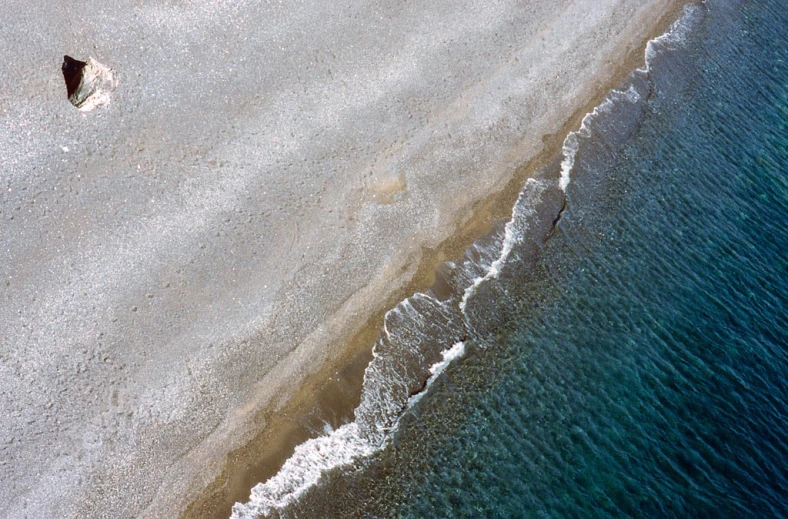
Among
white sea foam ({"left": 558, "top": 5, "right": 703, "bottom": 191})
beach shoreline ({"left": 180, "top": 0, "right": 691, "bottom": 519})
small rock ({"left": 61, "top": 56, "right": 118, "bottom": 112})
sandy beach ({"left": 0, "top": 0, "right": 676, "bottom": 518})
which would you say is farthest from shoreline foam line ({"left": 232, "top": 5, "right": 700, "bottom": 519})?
small rock ({"left": 61, "top": 56, "right": 118, "bottom": 112})

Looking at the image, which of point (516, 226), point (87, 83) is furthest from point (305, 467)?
point (87, 83)

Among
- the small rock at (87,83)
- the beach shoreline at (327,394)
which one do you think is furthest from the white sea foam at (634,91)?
the small rock at (87,83)

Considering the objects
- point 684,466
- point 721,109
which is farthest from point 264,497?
point 721,109

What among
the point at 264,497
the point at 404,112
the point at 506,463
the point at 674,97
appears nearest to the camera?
the point at 264,497

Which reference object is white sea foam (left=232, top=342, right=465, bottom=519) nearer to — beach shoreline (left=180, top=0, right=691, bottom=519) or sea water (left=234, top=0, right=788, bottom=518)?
sea water (left=234, top=0, right=788, bottom=518)

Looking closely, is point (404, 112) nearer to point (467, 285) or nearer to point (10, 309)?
point (467, 285)

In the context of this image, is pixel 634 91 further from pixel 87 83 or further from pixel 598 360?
pixel 87 83
